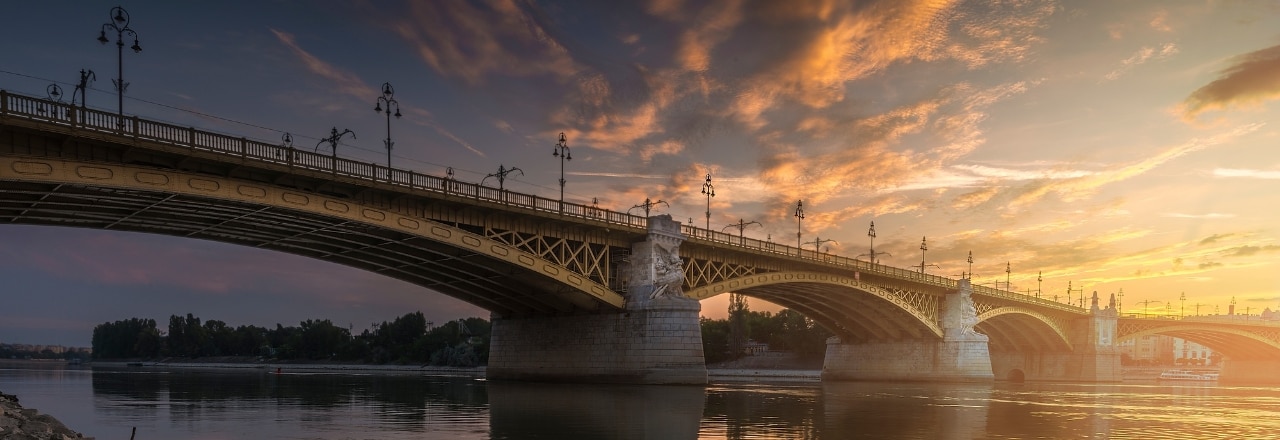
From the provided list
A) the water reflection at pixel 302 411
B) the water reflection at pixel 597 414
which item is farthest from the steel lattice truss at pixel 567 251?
the water reflection at pixel 302 411

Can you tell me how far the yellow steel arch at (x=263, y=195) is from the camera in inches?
1355

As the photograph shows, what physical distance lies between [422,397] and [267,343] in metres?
167

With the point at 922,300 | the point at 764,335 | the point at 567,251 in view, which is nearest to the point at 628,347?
the point at 567,251

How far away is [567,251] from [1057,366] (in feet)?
289

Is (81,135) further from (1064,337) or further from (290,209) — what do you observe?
(1064,337)

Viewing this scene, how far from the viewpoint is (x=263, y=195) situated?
41406mm

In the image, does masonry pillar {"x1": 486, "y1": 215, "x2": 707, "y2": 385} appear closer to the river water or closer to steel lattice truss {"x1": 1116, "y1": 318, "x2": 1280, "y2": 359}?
the river water

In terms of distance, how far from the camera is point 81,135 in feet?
114

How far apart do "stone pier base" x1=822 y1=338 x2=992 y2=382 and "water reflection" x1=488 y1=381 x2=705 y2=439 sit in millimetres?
52215

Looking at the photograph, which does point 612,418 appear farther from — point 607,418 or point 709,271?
point 709,271

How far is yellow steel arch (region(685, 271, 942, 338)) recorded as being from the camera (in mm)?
66438

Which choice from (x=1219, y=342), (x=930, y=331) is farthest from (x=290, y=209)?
(x=1219, y=342)

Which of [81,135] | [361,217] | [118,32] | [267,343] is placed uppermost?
[118,32]

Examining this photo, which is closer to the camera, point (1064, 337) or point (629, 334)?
point (629, 334)
